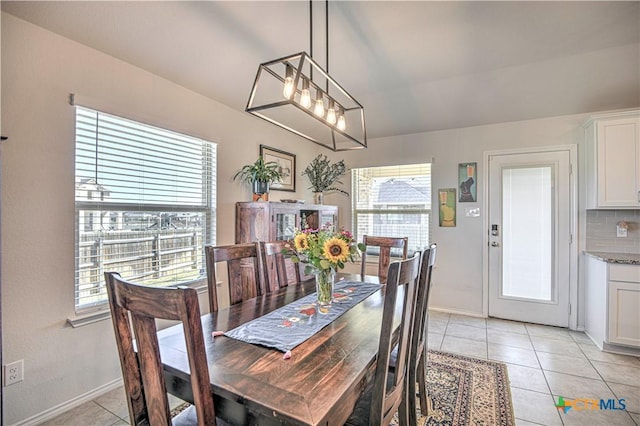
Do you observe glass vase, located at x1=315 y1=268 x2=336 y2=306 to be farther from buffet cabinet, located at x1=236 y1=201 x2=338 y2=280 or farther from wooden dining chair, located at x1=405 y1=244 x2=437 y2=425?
buffet cabinet, located at x1=236 y1=201 x2=338 y2=280

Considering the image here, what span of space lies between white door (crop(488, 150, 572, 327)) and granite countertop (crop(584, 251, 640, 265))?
0.96 ft

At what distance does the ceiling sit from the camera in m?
1.91

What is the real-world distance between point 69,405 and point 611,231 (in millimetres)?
5066

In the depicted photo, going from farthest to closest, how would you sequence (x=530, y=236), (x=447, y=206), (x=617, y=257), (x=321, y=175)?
(x=321, y=175) < (x=447, y=206) < (x=530, y=236) < (x=617, y=257)

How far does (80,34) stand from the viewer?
1962 mm

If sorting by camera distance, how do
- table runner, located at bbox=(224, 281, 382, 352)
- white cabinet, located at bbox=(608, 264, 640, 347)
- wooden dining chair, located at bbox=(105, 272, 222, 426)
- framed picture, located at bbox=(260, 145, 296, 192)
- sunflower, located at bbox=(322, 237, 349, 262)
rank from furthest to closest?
1. framed picture, located at bbox=(260, 145, 296, 192)
2. white cabinet, located at bbox=(608, 264, 640, 347)
3. sunflower, located at bbox=(322, 237, 349, 262)
4. table runner, located at bbox=(224, 281, 382, 352)
5. wooden dining chair, located at bbox=(105, 272, 222, 426)

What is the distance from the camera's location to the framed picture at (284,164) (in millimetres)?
3646

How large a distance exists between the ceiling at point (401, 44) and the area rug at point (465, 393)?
102 inches

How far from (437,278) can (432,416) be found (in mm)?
2300

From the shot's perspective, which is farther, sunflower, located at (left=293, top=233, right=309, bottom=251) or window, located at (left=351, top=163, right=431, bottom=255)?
window, located at (left=351, top=163, right=431, bottom=255)

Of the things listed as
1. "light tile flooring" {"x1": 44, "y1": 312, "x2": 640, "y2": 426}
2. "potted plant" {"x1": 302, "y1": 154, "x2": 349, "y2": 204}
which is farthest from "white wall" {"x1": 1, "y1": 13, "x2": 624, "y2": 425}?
"potted plant" {"x1": 302, "y1": 154, "x2": 349, "y2": 204}

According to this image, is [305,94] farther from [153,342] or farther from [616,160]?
[616,160]

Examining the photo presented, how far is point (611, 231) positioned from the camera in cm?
320

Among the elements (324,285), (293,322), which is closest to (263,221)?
(324,285)
